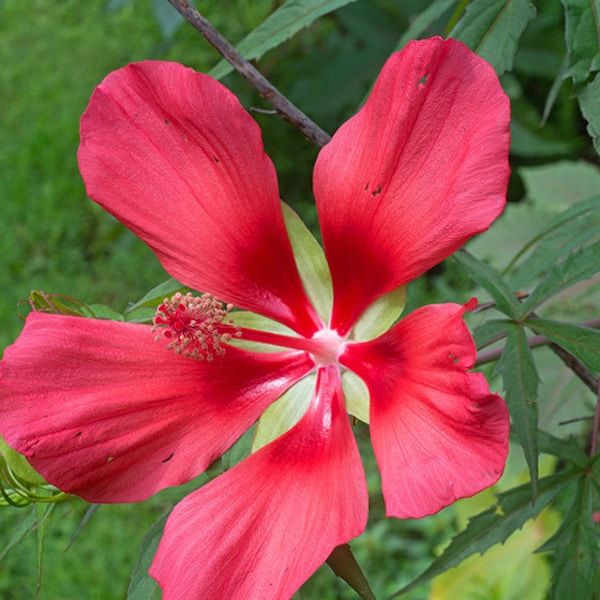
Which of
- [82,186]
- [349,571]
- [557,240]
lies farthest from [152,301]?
[82,186]

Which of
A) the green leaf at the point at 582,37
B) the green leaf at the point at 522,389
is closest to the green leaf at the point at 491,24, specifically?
the green leaf at the point at 582,37

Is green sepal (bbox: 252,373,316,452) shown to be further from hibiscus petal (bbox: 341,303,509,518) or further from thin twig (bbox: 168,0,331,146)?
thin twig (bbox: 168,0,331,146)

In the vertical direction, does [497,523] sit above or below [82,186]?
below

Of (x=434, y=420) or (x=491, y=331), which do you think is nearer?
(x=434, y=420)

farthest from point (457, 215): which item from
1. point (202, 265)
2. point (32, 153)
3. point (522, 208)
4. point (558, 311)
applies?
point (32, 153)

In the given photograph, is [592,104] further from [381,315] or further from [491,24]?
[381,315]

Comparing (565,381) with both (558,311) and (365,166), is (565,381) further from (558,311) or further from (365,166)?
(365,166)
